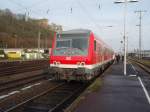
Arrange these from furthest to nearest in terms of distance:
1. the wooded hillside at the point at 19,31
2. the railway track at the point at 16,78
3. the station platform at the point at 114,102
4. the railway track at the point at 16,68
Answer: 1. the wooded hillside at the point at 19,31
2. the railway track at the point at 16,68
3. the railway track at the point at 16,78
4. the station platform at the point at 114,102

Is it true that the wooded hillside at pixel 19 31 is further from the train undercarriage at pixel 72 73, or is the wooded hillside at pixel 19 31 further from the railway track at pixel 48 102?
the railway track at pixel 48 102

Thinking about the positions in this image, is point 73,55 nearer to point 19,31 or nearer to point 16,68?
point 16,68

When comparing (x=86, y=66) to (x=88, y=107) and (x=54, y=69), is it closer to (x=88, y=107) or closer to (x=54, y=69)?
(x=54, y=69)

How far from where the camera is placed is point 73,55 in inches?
604

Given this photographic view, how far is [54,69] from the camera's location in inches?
608

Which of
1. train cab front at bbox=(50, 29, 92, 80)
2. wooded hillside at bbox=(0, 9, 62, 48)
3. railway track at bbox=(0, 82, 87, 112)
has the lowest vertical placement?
railway track at bbox=(0, 82, 87, 112)

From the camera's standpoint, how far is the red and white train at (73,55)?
1501 centimetres

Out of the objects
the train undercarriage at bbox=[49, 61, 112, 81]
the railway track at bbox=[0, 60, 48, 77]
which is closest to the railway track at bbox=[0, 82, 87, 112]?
the train undercarriage at bbox=[49, 61, 112, 81]

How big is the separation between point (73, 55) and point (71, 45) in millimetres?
627

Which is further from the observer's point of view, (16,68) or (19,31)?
(19,31)

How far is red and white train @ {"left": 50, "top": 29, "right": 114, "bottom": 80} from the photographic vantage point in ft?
49.2

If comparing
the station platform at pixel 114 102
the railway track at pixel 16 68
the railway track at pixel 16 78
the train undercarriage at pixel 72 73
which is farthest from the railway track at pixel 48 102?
the railway track at pixel 16 68

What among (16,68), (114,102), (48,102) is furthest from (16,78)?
(114,102)

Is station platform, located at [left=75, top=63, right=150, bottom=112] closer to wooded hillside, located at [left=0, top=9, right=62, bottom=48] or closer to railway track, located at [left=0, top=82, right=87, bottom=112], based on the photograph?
railway track, located at [left=0, top=82, right=87, bottom=112]
